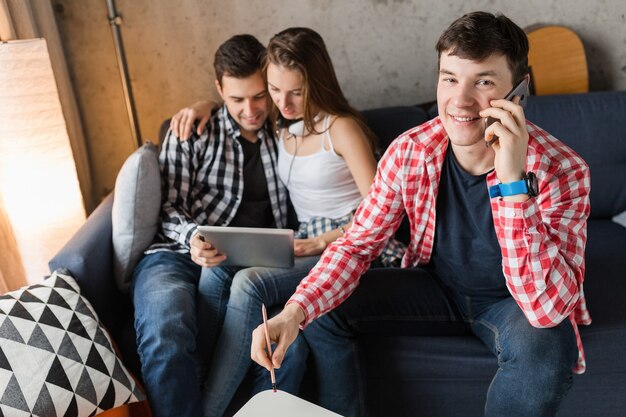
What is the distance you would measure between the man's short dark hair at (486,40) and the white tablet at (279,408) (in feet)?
2.50

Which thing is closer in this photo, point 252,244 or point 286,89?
point 252,244

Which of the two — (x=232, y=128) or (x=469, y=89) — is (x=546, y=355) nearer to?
(x=469, y=89)

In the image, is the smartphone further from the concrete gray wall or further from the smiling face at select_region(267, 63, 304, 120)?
the concrete gray wall

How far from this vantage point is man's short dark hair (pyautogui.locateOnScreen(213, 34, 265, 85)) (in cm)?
174

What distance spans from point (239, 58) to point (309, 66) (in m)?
0.22

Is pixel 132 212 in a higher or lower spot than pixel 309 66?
lower

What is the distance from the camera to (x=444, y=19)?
2.21m

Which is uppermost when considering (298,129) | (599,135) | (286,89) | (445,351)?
(286,89)

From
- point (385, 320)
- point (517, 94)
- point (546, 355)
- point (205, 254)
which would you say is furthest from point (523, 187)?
point (205, 254)

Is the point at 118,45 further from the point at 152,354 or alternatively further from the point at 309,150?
the point at 152,354

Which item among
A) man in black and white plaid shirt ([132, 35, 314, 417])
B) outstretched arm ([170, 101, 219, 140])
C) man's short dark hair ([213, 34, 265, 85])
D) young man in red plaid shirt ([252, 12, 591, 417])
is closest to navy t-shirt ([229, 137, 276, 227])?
man in black and white plaid shirt ([132, 35, 314, 417])

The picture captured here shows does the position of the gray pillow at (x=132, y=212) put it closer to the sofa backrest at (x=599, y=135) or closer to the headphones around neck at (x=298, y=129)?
the headphones around neck at (x=298, y=129)

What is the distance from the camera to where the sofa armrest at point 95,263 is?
61.4 inches

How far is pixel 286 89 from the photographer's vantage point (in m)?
1.67
